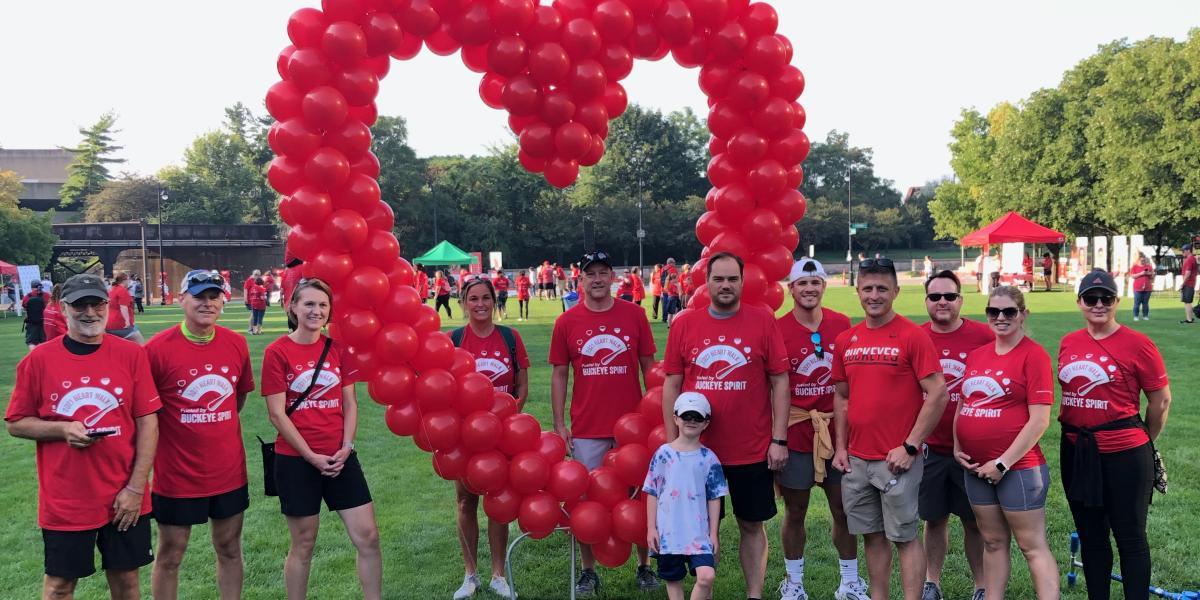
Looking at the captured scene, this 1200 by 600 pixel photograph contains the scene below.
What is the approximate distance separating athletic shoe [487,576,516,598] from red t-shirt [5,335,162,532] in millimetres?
2106

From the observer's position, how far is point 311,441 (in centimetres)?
405

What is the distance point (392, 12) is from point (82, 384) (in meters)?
2.46

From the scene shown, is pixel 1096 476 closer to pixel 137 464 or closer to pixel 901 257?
pixel 137 464

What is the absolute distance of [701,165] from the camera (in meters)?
66.7

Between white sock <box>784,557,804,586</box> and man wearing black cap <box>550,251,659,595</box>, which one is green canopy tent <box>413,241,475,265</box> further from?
white sock <box>784,557,804,586</box>

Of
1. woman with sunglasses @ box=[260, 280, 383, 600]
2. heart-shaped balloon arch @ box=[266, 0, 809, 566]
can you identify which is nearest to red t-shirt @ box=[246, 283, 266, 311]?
heart-shaped balloon arch @ box=[266, 0, 809, 566]

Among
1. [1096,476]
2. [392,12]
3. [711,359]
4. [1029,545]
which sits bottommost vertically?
[1029,545]

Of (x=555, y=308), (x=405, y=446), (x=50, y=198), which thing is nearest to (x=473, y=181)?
(x=555, y=308)

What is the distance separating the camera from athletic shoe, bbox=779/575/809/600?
4.51 meters

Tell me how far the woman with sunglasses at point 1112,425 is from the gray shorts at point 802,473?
1114 millimetres

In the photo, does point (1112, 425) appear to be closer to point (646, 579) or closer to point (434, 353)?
point (646, 579)

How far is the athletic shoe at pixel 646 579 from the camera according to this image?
484 cm

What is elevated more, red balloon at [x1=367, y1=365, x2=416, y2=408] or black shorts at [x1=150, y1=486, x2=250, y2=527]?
red balloon at [x1=367, y1=365, x2=416, y2=408]

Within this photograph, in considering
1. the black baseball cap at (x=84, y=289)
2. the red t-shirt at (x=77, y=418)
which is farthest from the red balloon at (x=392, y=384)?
the black baseball cap at (x=84, y=289)
